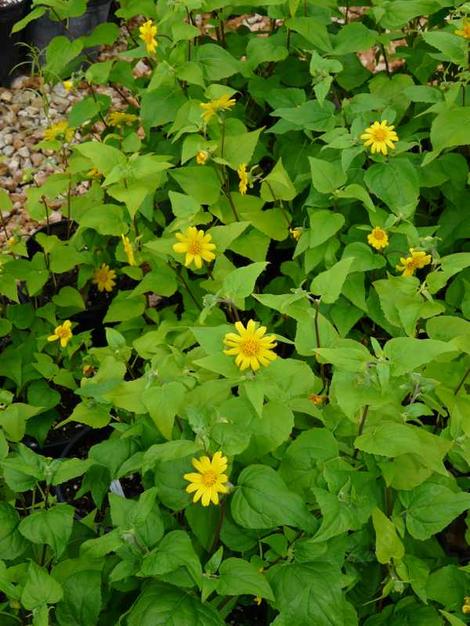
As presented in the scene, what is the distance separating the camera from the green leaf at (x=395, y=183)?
223 cm

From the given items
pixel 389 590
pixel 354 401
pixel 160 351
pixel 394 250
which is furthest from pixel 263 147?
pixel 389 590

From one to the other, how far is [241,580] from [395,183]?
120 centimetres

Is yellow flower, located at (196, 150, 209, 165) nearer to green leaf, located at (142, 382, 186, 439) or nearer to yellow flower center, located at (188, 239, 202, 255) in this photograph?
yellow flower center, located at (188, 239, 202, 255)

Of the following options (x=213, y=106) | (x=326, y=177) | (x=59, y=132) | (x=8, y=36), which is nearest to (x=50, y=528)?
(x=326, y=177)

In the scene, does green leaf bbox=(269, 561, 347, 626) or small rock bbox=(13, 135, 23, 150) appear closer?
green leaf bbox=(269, 561, 347, 626)

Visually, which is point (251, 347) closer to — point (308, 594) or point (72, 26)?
point (308, 594)

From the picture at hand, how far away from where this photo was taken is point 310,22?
2.47 metres

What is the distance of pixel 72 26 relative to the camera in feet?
15.8

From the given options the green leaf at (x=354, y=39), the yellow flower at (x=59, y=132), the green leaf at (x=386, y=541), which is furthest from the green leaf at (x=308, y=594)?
the yellow flower at (x=59, y=132)

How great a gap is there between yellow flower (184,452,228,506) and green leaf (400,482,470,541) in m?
0.45

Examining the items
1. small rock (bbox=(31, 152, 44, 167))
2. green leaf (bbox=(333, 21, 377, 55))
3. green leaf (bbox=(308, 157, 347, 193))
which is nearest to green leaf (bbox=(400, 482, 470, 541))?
green leaf (bbox=(308, 157, 347, 193))

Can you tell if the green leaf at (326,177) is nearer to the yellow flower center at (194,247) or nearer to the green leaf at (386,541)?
the yellow flower center at (194,247)

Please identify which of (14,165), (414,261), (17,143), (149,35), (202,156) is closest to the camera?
(414,261)

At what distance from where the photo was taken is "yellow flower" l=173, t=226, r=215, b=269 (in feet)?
6.83
